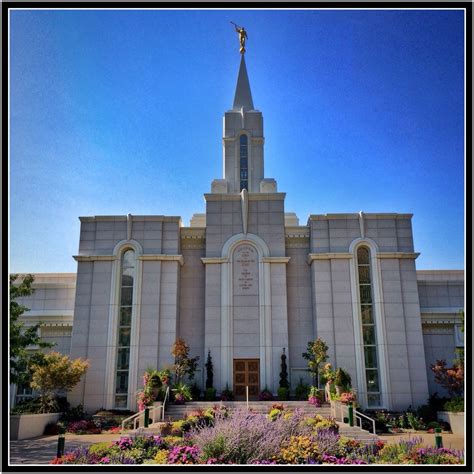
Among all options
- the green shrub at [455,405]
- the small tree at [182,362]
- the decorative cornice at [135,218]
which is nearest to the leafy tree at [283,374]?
the small tree at [182,362]

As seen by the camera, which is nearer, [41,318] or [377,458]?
[377,458]

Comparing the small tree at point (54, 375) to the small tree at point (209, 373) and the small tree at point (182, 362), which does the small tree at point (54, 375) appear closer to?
the small tree at point (182, 362)

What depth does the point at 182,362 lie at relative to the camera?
2545cm

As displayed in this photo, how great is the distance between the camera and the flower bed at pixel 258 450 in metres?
12.3

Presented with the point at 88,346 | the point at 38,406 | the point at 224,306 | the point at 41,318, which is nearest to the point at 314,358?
the point at 224,306

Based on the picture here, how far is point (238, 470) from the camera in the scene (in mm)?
9484

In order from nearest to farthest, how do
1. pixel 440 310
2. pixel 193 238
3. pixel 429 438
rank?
pixel 429 438, pixel 440 310, pixel 193 238

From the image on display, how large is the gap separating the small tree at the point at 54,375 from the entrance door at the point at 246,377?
25.0 feet

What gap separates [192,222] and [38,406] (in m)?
14.4

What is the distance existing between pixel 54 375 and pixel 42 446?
5.27 meters

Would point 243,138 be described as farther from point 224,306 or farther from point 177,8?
point 177,8

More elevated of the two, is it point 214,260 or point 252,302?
point 214,260

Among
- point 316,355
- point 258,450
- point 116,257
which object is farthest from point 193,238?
point 258,450

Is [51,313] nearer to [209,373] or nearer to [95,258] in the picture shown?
[95,258]
